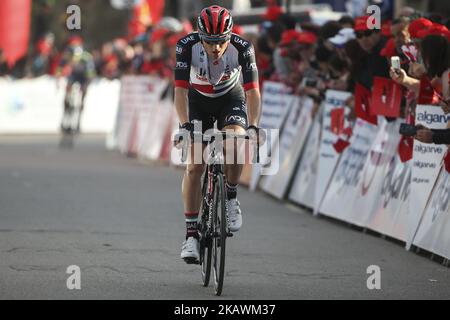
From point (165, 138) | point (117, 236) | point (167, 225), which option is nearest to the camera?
point (117, 236)

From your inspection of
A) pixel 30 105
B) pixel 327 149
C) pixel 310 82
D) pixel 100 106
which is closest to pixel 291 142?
pixel 310 82

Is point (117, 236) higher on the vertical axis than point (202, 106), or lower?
lower

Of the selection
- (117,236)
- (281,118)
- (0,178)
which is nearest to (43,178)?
(0,178)

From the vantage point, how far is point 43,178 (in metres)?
19.6

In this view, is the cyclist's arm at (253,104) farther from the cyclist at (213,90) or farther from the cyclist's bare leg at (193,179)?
the cyclist's bare leg at (193,179)

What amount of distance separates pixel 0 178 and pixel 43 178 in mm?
587

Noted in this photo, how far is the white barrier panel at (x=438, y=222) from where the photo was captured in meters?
11.3

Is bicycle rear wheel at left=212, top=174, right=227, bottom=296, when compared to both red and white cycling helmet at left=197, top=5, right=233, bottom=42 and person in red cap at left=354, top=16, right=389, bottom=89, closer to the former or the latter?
red and white cycling helmet at left=197, top=5, right=233, bottom=42

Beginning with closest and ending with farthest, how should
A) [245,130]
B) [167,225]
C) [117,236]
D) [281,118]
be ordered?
1. [245,130]
2. [117,236]
3. [167,225]
4. [281,118]

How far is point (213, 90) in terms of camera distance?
10367mm

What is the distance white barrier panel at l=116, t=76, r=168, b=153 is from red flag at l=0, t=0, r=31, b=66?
12.1 meters

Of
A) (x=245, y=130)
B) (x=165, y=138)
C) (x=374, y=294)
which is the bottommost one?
(x=165, y=138)

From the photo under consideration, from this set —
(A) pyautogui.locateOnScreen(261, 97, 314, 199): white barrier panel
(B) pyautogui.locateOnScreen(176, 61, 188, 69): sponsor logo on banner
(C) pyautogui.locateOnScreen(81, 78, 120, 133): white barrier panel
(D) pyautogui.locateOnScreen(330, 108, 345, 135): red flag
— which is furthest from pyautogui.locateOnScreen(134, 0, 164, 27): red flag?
(B) pyautogui.locateOnScreen(176, 61, 188, 69): sponsor logo on banner

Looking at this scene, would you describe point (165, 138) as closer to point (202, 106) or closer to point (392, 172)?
point (392, 172)
